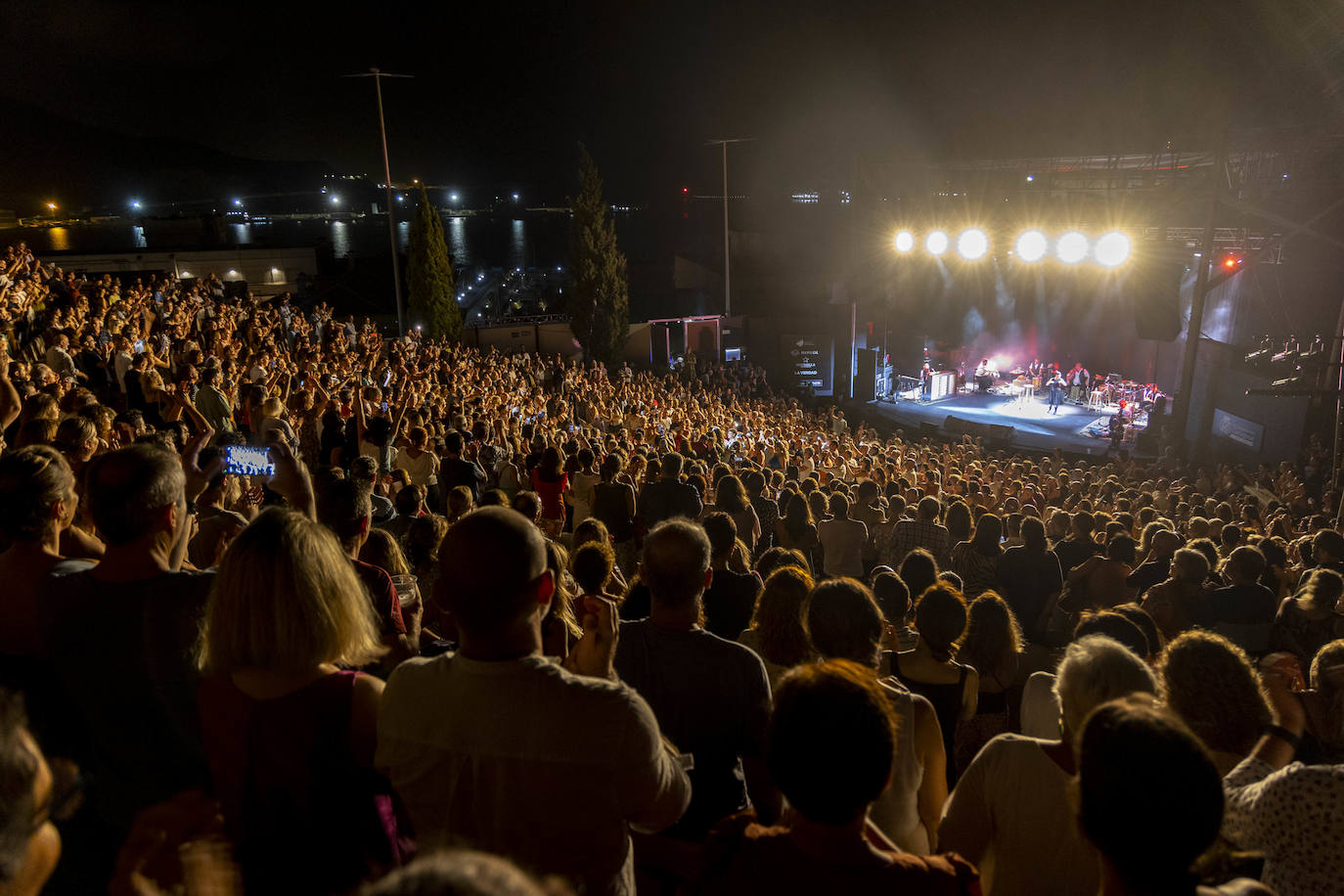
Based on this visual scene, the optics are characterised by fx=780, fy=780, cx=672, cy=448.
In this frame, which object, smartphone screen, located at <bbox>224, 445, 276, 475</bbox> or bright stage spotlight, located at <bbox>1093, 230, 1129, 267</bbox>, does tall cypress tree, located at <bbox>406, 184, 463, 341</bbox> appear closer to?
bright stage spotlight, located at <bbox>1093, 230, 1129, 267</bbox>

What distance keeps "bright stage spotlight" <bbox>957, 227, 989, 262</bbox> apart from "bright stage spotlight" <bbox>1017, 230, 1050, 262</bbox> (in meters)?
0.64

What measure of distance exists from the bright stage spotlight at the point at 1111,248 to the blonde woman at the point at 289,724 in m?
15.8

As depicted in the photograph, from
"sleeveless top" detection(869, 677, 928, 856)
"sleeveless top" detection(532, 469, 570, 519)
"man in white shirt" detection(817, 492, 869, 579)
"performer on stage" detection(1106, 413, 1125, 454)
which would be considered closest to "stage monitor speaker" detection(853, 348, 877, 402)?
"performer on stage" detection(1106, 413, 1125, 454)

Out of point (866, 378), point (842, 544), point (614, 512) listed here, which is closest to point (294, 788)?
point (614, 512)

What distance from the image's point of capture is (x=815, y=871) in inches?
56.9

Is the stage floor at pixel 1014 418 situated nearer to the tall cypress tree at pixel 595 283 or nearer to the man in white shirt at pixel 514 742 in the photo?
the tall cypress tree at pixel 595 283

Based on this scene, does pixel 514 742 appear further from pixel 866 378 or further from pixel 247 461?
pixel 866 378

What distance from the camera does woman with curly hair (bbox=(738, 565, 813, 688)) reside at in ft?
9.75

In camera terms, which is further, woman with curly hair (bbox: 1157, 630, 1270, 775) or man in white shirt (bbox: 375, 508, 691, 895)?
woman with curly hair (bbox: 1157, 630, 1270, 775)

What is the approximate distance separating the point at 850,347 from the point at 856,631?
24.3 m

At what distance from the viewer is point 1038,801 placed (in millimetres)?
2057

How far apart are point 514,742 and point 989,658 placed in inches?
96.0

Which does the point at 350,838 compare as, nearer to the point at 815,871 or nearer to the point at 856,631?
the point at 815,871

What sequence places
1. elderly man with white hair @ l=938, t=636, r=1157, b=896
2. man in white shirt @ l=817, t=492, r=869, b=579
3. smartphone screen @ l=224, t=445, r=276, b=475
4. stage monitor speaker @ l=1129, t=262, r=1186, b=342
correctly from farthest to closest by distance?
stage monitor speaker @ l=1129, t=262, r=1186, b=342, man in white shirt @ l=817, t=492, r=869, b=579, smartphone screen @ l=224, t=445, r=276, b=475, elderly man with white hair @ l=938, t=636, r=1157, b=896
